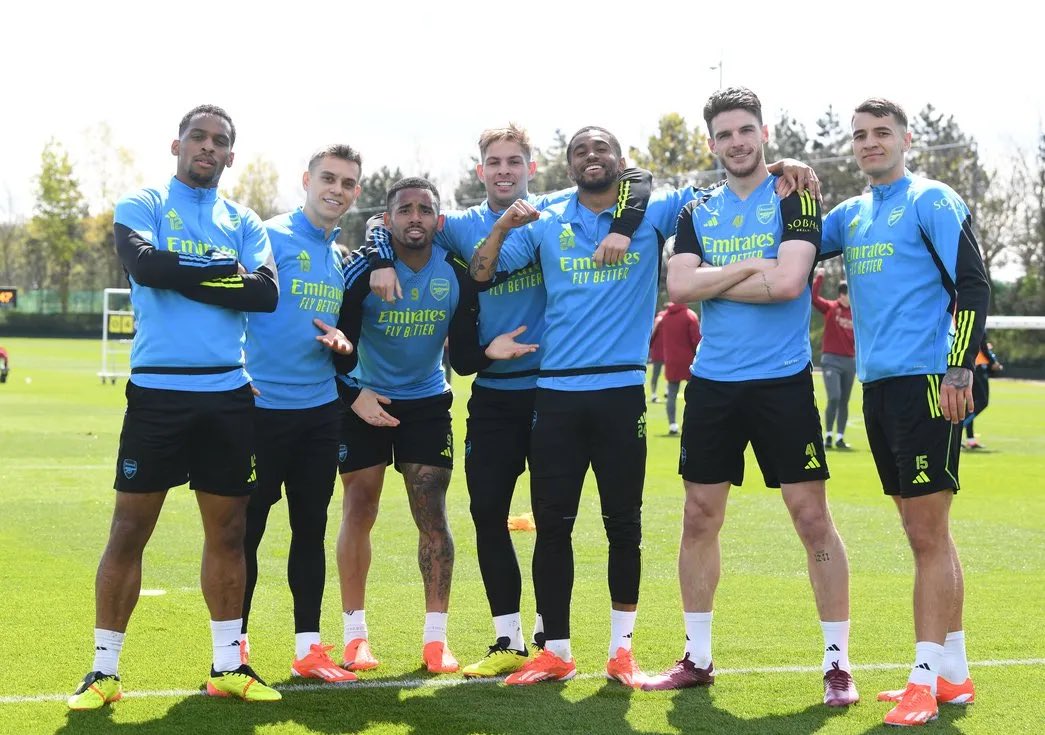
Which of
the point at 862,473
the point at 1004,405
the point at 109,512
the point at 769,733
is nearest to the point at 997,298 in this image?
the point at 1004,405

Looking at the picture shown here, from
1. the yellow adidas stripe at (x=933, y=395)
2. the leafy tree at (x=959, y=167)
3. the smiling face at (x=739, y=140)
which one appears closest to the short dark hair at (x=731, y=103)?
the smiling face at (x=739, y=140)

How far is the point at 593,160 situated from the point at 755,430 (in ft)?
4.92

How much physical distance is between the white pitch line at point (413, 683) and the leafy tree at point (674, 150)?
220 ft

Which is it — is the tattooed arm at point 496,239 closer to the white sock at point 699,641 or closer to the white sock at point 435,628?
the white sock at point 435,628

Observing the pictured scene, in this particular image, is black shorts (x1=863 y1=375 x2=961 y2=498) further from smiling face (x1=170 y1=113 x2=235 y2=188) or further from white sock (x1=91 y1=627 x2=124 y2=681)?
white sock (x1=91 y1=627 x2=124 y2=681)

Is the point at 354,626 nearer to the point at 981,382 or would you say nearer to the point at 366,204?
the point at 981,382

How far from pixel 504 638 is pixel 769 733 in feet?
5.31

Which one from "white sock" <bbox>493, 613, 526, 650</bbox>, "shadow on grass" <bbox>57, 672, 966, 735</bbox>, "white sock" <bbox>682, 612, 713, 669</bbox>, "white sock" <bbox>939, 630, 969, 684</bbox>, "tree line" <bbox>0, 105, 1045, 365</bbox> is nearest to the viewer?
"shadow on grass" <bbox>57, 672, 966, 735</bbox>

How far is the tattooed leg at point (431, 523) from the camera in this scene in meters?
6.45

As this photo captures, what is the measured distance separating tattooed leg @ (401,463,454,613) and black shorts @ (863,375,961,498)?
226cm

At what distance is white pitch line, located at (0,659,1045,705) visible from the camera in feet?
17.9

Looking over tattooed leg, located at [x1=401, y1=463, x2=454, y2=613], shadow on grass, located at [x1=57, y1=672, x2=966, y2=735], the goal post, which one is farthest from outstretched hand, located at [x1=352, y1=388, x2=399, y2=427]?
the goal post

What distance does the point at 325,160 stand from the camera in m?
6.20

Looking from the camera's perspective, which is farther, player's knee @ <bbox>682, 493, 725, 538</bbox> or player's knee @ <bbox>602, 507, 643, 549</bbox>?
player's knee @ <bbox>602, 507, 643, 549</bbox>
